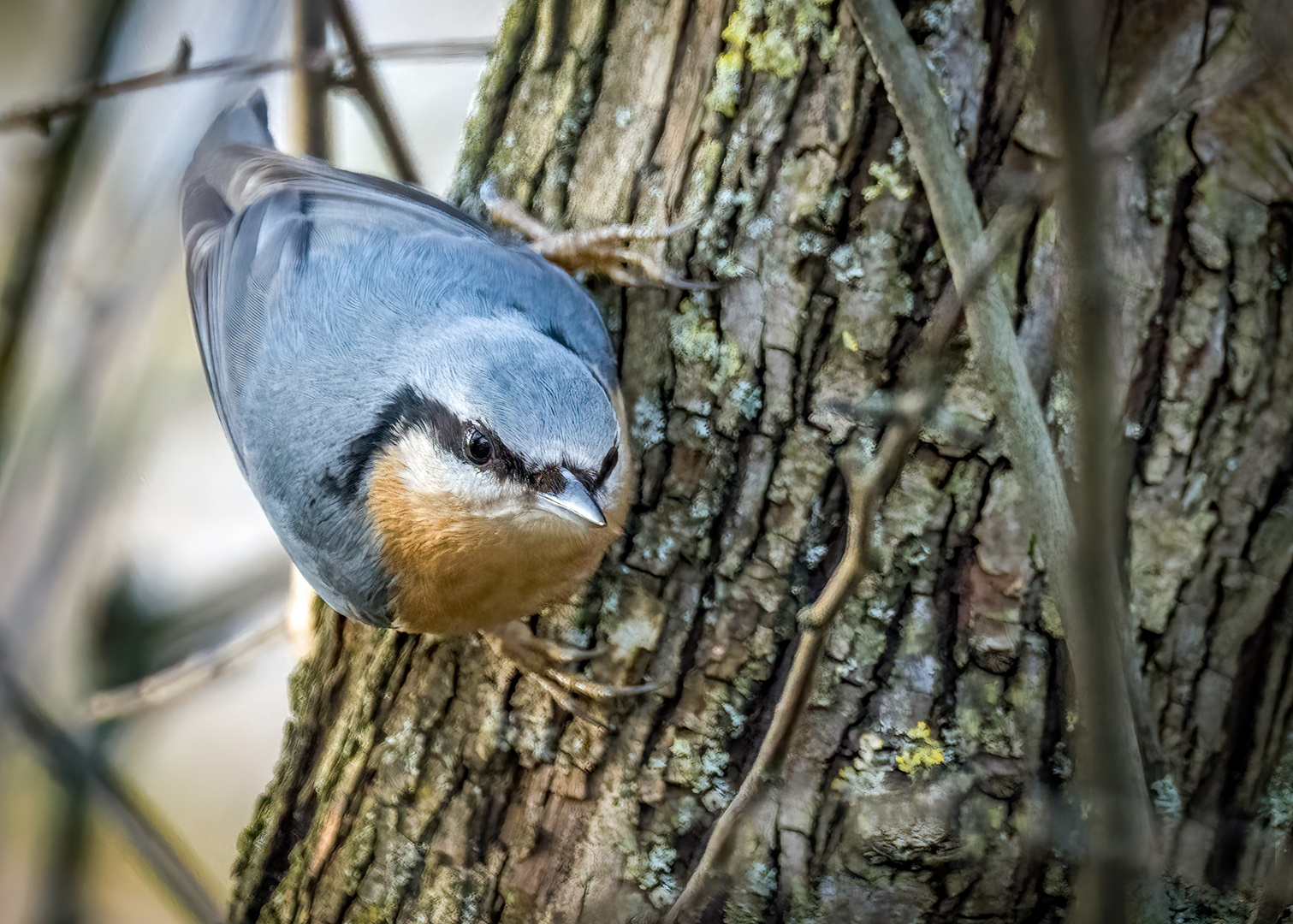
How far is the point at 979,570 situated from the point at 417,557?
3.56ft

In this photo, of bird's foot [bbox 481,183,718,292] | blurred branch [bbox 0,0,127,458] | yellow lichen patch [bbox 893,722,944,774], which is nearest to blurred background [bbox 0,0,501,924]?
blurred branch [bbox 0,0,127,458]

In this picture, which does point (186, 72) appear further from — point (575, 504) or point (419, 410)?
point (575, 504)

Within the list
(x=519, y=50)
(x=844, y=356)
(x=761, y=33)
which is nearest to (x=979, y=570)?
(x=844, y=356)

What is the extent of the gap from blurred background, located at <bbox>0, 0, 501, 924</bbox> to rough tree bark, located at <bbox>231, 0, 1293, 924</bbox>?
663 millimetres

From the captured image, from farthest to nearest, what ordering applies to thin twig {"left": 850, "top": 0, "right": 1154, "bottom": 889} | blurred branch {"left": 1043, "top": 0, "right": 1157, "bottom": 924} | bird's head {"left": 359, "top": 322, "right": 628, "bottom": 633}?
bird's head {"left": 359, "top": 322, "right": 628, "bottom": 633}, thin twig {"left": 850, "top": 0, "right": 1154, "bottom": 889}, blurred branch {"left": 1043, "top": 0, "right": 1157, "bottom": 924}

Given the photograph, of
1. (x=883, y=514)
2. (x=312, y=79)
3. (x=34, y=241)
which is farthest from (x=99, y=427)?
(x=883, y=514)

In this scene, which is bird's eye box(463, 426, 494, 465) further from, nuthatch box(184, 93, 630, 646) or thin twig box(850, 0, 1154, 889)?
thin twig box(850, 0, 1154, 889)

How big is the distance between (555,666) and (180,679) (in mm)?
1169

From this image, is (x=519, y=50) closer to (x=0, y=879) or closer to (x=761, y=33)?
(x=761, y=33)

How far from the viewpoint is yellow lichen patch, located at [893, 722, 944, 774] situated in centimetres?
165

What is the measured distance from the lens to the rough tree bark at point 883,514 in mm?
1503

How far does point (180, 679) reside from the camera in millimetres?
2457

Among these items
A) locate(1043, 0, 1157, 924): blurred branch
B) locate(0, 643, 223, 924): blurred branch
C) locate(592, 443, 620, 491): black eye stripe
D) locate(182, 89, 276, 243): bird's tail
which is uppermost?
locate(182, 89, 276, 243): bird's tail

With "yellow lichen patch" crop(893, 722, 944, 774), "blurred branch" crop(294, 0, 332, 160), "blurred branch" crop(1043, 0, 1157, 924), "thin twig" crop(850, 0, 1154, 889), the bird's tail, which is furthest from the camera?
the bird's tail
